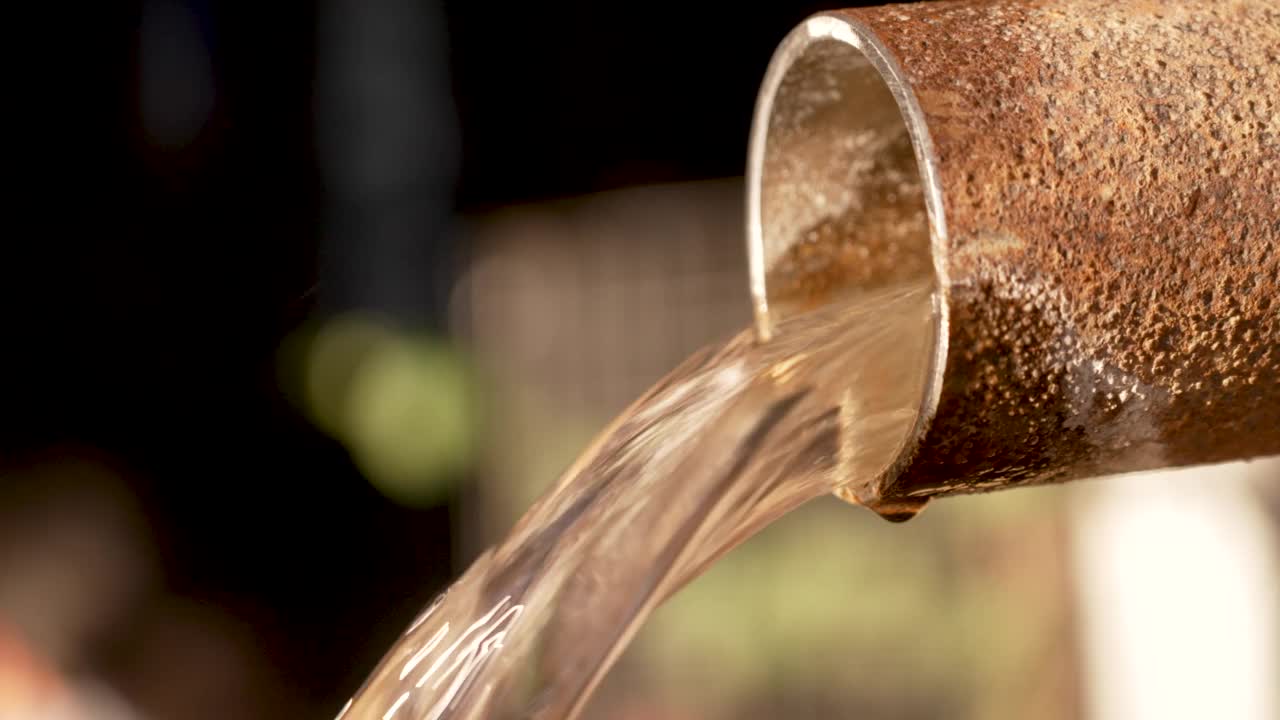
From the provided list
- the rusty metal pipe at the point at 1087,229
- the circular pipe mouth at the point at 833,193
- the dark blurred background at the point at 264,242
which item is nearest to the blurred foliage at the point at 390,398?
the dark blurred background at the point at 264,242

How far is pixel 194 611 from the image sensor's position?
106 inches

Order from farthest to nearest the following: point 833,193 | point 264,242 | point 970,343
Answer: point 264,242
point 833,193
point 970,343

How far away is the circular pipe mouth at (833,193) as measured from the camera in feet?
1.76

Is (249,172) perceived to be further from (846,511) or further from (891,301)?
(891,301)

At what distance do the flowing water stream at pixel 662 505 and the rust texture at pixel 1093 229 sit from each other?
5cm

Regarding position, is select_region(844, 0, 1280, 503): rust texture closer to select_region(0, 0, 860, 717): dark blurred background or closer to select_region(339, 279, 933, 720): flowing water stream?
select_region(339, 279, 933, 720): flowing water stream

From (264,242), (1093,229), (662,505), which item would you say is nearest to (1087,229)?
(1093,229)

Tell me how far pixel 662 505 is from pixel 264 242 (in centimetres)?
251

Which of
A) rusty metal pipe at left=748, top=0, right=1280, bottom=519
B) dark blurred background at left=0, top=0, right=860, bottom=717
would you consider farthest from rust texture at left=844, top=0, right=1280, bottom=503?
dark blurred background at left=0, top=0, right=860, bottom=717

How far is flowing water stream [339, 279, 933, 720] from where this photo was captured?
18.7 inches

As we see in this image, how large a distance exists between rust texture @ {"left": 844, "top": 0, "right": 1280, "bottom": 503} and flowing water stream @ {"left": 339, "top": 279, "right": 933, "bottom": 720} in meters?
0.05

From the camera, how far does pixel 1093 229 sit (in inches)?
15.9

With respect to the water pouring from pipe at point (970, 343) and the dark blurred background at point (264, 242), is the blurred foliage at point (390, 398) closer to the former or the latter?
the dark blurred background at point (264, 242)

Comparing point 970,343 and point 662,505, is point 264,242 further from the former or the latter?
point 970,343
